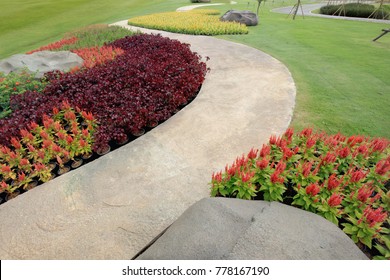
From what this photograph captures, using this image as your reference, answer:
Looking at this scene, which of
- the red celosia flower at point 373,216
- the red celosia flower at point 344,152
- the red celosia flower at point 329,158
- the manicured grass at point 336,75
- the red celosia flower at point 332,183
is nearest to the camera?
the red celosia flower at point 373,216

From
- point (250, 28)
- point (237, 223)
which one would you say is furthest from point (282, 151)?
point (250, 28)

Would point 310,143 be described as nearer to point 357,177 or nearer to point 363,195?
point 357,177

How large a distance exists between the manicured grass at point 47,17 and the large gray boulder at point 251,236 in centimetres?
1685

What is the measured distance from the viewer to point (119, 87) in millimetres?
5676

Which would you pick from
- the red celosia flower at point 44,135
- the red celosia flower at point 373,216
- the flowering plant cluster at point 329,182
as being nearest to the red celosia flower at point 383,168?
the flowering plant cluster at point 329,182

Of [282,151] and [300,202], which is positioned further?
[282,151]

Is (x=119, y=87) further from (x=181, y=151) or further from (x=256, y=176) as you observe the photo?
(x=256, y=176)

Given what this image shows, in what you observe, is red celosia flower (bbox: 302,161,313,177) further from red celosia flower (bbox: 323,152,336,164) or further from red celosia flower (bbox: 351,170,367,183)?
red celosia flower (bbox: 351,170,367,183)

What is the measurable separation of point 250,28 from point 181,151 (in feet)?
43.6

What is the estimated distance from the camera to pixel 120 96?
542 cm

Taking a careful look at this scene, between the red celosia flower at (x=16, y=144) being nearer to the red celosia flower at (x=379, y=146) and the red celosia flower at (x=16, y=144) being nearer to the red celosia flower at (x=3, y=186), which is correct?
the red celosia flower at (x=3, y=186)

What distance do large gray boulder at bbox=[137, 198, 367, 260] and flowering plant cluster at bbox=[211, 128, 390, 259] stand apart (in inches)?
14.6

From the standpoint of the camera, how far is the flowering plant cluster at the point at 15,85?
5.68 metres

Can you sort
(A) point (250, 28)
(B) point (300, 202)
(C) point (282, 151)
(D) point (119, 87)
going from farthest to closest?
1. (A) point (250, 28)
2. (D) point (119, 87)
3. (C) point (282, 151)
4. (B) point (300, 202)
